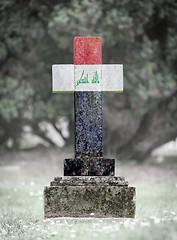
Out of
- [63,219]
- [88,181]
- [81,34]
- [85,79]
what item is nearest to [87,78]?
[85,79]

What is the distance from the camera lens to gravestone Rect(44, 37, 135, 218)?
5.19 metres

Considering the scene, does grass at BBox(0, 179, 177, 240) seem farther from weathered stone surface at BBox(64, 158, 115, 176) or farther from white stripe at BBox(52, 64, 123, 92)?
white stripe at BBox(52, 64, 123, 92)

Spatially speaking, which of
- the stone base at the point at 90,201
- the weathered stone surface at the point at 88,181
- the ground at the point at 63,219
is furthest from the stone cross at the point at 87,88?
the ground at the point at 63,219

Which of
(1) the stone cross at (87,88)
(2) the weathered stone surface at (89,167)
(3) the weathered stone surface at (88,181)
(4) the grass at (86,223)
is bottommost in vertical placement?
(4) the grass at (86,223)

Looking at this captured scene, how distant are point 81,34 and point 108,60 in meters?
1.51

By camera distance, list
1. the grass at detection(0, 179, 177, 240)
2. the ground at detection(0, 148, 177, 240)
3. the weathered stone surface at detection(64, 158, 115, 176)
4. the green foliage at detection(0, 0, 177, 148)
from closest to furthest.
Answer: the grass at detection(0, 179, 177, 240) < the ground at detection(0, 148, 177, 240) < the weathered stone surface at detection(64, 158, 115, 176) < the green foliage at detection(0, 0, 177, 148)

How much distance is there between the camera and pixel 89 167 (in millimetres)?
5531

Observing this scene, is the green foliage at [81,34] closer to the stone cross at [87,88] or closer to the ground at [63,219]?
the ground at [63,219]

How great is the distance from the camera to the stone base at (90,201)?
17.0ft

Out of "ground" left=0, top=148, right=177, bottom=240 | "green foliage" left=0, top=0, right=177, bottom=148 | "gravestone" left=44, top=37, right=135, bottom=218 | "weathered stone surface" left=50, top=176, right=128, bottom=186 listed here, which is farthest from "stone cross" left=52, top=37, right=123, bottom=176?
"green foliage" left=0, top=0, right=177, bottom=148

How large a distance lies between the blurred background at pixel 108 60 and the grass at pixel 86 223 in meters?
4.14

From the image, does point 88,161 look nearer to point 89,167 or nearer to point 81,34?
point 89,167

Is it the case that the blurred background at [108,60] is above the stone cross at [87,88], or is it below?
above

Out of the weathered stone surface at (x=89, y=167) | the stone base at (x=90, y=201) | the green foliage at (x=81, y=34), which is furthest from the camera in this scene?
the green foliage at (x=81, y=34)
